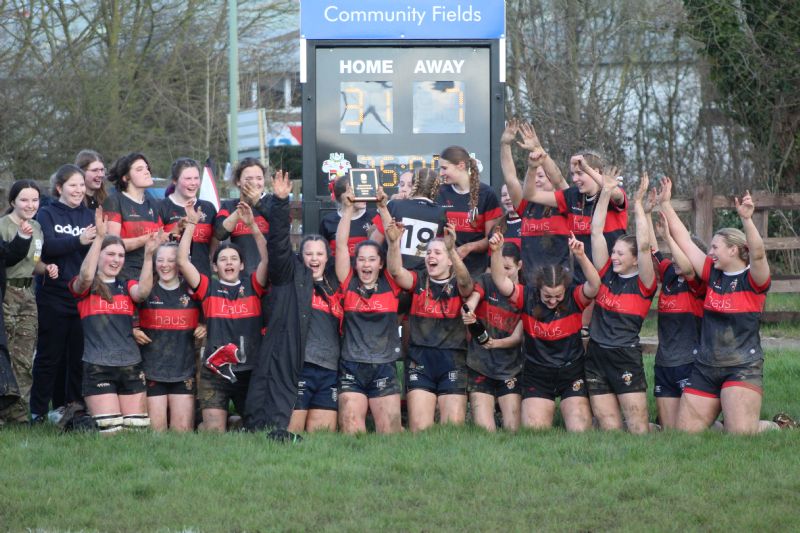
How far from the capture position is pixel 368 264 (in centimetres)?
834

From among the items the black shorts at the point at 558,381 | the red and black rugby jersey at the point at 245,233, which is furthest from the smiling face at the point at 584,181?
the red and black rugby jersey at the point at 245,233

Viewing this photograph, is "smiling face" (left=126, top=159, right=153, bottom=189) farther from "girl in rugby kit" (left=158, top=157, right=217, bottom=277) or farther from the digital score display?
the digital score display

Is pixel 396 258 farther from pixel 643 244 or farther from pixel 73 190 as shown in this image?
pixel 73 190

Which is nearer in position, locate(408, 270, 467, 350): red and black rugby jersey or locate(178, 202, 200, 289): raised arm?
locate(178, 202, 200, 289): raised arm

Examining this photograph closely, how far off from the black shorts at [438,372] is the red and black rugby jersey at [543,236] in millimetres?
957

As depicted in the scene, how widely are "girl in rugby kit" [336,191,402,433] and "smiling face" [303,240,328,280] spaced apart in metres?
0.12

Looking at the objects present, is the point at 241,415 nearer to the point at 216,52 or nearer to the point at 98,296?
the point at 98,296

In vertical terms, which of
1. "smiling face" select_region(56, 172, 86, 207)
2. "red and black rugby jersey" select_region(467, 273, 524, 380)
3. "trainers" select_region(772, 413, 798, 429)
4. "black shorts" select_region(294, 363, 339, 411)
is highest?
"smiling face" select_region(56, 172, 86, 207)

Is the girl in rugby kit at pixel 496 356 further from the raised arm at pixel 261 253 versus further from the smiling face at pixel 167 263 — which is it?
the smiling face at pixel 167 263

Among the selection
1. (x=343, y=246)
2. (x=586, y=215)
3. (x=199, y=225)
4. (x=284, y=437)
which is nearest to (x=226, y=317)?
(x=199, y=225)

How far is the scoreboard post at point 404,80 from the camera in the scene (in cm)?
1069

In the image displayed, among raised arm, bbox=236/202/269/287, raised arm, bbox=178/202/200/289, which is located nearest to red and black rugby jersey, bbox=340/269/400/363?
raised arm, bbox=236/202/269/287

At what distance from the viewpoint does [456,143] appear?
10758 millimetres

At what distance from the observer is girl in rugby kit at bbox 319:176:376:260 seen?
29.8ft
